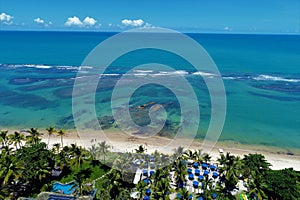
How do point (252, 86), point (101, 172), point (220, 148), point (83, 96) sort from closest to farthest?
point (101, 172)
point (220, 148)
point (83, 96)
point (252, 86)

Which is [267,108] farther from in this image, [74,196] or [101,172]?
[74,196]

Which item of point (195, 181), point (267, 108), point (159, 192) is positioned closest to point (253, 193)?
point (195, 181)

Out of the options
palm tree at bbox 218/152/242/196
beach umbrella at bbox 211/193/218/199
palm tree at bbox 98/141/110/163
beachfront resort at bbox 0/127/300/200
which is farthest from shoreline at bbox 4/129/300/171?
beach umbrella at bbox 211/193/218/199

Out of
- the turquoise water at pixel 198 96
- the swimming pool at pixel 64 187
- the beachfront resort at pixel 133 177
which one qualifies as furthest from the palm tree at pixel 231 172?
the turquoise water at pixel 198 96

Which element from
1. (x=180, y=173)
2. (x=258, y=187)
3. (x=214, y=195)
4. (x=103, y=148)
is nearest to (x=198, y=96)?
(x=103, y=148)

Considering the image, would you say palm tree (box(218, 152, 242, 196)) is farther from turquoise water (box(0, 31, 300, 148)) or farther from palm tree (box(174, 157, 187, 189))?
turquoise water (box(0, 31, 300, 148))

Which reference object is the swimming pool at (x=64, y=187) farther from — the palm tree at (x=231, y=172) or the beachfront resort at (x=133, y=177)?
the palm tree at (x=231, y=172)

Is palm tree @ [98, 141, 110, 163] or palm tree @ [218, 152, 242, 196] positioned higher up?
palm tree @ [98, 141, 110, 163]
